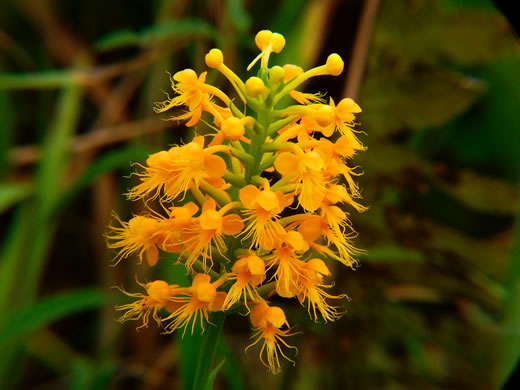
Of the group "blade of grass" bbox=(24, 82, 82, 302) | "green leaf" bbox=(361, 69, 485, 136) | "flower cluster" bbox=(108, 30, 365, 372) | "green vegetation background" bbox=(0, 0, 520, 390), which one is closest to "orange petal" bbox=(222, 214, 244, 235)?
"flower cluster" bbox=(108, 30, 365, 372)

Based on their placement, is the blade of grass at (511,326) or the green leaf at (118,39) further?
the green leaf at (118,39)

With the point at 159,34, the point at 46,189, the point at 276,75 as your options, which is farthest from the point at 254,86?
the point at 46,189

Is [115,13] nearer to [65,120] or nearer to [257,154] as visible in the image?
[65,120]

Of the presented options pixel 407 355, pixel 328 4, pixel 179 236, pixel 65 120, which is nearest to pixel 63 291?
pixel 65 120

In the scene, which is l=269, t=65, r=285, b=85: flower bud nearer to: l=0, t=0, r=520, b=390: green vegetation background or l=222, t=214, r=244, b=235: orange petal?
l=222, t=214, r=244, b=235: orange petal

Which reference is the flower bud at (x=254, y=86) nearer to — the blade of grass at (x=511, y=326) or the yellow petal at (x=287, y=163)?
the yellow petal at (x=287, y=163)

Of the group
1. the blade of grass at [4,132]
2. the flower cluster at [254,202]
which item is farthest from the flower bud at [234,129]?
the blade of grass at [4,132]

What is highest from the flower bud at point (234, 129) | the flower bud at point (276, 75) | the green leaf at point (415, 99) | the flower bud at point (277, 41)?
the flower bud at point (277, 41)
